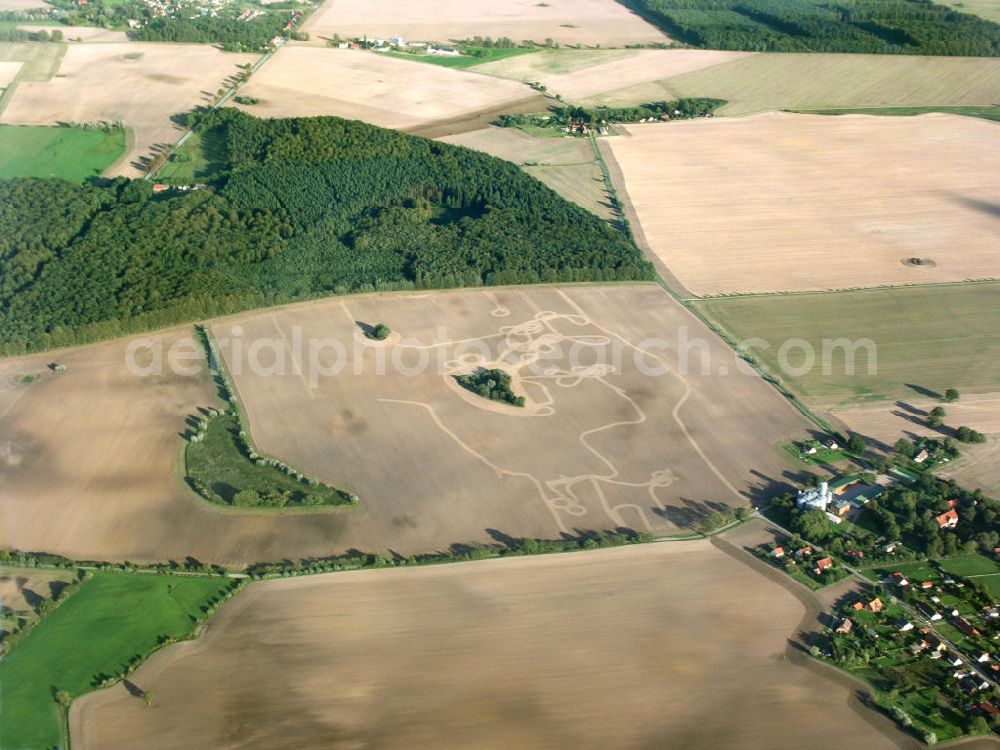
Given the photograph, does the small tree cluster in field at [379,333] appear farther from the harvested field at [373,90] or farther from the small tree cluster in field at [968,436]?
the harvested field at [373,90]

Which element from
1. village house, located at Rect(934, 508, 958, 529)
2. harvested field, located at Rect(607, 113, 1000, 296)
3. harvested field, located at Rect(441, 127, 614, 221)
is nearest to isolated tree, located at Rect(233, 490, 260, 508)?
village house, located at Rect(934, 508, 958, 529)

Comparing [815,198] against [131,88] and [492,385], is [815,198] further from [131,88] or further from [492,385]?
[131,88]

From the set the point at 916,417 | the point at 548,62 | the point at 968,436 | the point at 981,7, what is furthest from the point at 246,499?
the point at 981,7

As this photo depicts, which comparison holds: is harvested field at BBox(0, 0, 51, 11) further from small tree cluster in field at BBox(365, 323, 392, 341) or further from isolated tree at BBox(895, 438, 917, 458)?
isolated tree at BBox(895, 438, 917, 458)

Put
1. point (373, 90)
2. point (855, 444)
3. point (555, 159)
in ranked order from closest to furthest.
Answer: point (855, 444)
point (555, 159)
point (373, 90)

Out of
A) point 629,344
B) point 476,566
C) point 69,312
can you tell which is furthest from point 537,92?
point 476,566

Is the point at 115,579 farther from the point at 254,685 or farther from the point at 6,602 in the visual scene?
the point at 254,685

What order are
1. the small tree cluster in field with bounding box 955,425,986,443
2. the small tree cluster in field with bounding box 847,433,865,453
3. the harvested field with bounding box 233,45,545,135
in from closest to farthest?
1. the small tree cluster in field with bounding box 847,433,865,453
2. the small tree cluster in field with bounding box 955,425,986,443
3. the harvested field with bounding box 233,45,545,135
